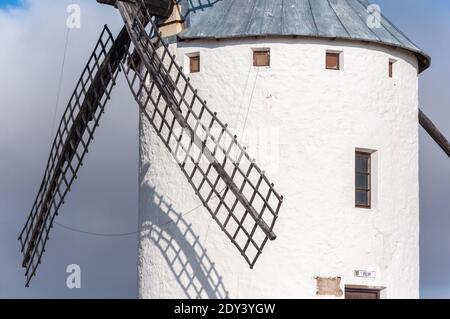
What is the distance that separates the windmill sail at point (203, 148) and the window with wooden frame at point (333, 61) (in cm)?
163

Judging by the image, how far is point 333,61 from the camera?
2466 centimetres

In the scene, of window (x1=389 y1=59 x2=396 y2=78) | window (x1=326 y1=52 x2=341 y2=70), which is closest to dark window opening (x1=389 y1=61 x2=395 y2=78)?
window (x1=389 y1=59 x2=396 y2=78)

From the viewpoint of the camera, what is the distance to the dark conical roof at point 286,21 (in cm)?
2450

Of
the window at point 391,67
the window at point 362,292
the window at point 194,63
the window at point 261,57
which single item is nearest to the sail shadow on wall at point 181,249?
the window at point 362,292

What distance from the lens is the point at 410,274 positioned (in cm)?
2511

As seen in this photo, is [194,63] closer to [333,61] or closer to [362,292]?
[333,61]

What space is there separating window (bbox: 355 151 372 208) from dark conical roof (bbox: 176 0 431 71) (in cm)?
154

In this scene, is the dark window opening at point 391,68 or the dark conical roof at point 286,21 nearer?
the dark conical roof at point 286,21

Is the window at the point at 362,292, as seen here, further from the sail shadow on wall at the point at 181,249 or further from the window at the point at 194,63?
the window at the point at 194,63

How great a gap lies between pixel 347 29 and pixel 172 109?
8.31ft

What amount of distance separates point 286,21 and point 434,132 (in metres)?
3.06
